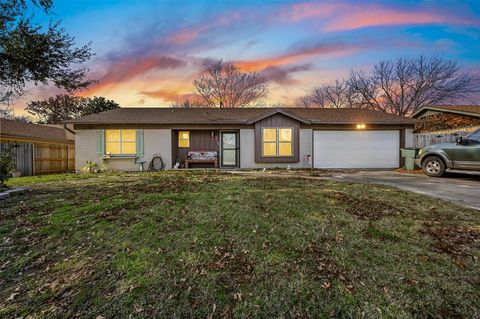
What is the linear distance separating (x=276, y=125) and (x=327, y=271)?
10261 millimetres

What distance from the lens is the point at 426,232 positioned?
3.16 metres

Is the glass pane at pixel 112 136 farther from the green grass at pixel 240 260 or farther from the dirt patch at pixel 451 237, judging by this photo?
the dirt patch at pixel 451 237

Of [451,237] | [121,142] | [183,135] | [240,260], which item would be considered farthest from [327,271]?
[121,142]

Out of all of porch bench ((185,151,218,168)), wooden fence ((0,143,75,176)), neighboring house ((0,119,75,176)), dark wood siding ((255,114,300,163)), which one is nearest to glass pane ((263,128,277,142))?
dark wood siding ((255,114,300,163))

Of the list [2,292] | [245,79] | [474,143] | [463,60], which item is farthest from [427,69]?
[2,292]

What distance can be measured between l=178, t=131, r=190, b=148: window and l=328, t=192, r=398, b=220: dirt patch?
957cm

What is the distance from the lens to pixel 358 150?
40.9 ft

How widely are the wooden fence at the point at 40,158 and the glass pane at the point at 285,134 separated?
525 inches

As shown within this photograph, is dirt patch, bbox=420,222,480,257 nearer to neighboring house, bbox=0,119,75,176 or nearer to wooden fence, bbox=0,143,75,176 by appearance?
neighboring house, bbox=0,119,75,176

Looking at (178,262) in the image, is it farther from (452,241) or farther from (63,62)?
(63,62)

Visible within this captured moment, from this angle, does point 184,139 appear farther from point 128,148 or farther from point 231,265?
point 231,265

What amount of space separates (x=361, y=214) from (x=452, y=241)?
1.15 m

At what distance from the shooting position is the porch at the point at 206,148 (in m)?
12.7

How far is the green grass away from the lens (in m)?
1.91
